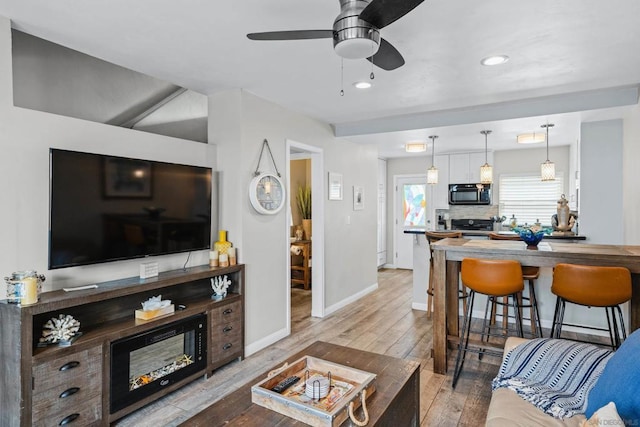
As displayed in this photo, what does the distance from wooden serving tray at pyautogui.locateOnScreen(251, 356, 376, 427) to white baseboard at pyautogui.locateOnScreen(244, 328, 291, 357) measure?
5.33 feet

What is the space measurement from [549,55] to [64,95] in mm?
3899

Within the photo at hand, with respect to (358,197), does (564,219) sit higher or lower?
lower

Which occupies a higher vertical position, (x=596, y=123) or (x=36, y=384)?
(x=596, y=123)

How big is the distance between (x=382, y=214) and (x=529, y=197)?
2732 millimetres

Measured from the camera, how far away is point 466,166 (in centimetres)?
651

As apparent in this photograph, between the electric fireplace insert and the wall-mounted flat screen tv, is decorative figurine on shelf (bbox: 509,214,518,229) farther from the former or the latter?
the electric fireplace insert

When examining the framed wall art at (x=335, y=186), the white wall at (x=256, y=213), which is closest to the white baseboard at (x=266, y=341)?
the white wall at (x=256, y=213)

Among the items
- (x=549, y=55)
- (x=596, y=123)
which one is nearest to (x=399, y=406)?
(x=549, y=55)

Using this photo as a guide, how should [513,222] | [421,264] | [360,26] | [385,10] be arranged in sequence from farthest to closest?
[513,222] < [421,264] < [360,26] < [385,10]

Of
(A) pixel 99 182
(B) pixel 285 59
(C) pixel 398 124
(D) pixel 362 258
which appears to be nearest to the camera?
(A) pixel 99 182

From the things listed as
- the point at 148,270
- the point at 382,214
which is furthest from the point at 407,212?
the point at 148,270

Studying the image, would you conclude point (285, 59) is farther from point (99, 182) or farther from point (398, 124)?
point (398, 124)

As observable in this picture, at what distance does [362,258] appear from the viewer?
18.2 ft

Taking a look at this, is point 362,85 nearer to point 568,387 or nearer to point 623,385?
point 568,387
